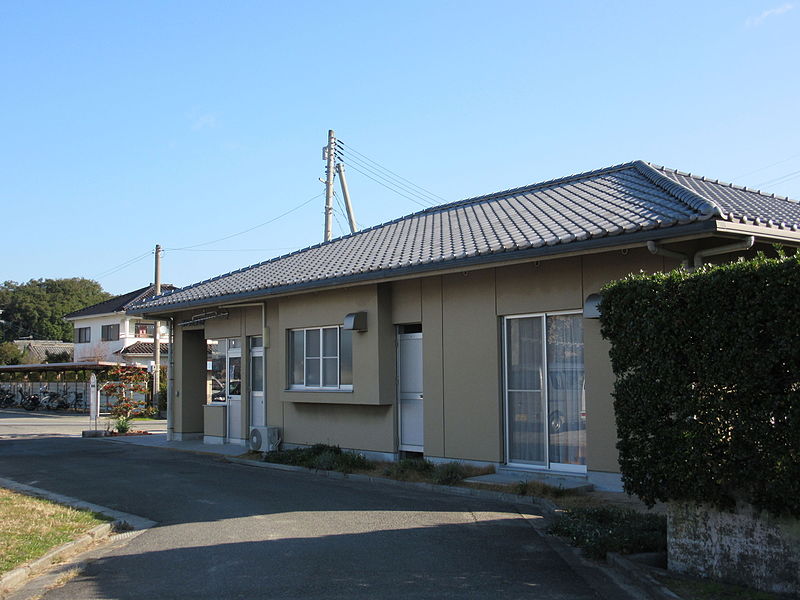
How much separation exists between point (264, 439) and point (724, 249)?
10.2 m

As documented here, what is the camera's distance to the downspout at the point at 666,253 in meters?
9.44

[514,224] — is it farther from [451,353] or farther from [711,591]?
[711,591]

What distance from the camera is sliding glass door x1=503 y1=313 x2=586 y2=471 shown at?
11.4 meters

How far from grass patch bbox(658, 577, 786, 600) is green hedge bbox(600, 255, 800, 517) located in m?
0.60

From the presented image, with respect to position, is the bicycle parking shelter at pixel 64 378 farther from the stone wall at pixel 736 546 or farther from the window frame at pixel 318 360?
the stone wall at pixel 736 546

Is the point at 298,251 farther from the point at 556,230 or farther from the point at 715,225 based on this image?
the point at 715,225

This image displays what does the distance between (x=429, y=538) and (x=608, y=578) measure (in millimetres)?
2129

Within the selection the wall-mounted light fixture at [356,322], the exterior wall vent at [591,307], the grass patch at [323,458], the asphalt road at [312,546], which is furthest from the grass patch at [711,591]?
the wall-mounted light fixture at [356,322]

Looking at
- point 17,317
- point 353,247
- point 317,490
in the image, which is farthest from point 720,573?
point 17,317

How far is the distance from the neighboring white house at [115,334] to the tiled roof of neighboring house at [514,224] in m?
32.1

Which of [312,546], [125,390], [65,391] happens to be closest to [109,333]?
[65,391]

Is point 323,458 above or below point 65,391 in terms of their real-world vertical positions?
below

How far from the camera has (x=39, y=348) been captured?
67.2 metres

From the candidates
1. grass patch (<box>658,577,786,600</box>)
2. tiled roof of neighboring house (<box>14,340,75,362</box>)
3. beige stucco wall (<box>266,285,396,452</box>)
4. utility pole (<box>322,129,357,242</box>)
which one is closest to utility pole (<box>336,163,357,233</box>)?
utility pole (<box>322,129,357,242</box>)
